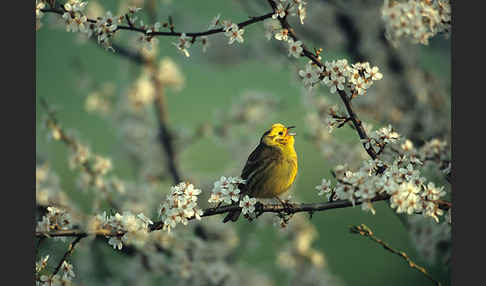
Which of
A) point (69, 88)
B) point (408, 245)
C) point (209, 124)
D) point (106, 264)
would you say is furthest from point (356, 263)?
point (69, 88)

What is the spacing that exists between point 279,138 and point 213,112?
135 cm

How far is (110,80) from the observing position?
268 centimetres

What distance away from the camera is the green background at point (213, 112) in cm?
171

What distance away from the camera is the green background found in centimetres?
171

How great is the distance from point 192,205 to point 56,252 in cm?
94

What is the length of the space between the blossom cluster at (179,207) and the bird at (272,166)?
23cm

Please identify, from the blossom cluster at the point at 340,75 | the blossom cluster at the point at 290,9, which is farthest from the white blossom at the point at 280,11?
the blossom cluster at the point at 340,75

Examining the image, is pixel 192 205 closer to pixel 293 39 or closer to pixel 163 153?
pixel 293 39

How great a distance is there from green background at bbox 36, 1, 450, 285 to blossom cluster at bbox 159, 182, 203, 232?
487mm

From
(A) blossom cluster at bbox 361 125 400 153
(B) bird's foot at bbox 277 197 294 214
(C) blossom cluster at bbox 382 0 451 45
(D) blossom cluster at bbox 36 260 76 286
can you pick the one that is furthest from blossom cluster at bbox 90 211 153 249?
(C) blossom cluster at bbox 382 0 451 45

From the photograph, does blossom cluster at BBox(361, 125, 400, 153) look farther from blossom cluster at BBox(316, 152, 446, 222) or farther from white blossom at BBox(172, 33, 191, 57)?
white blossom at BBox(172, 33, 191, 57)

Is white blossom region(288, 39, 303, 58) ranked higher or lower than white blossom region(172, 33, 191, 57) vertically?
lower

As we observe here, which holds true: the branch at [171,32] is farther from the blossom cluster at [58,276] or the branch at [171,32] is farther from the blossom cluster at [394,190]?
the blossom cluster at [58,276]

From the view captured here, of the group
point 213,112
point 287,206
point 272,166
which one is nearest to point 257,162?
point 272,166
